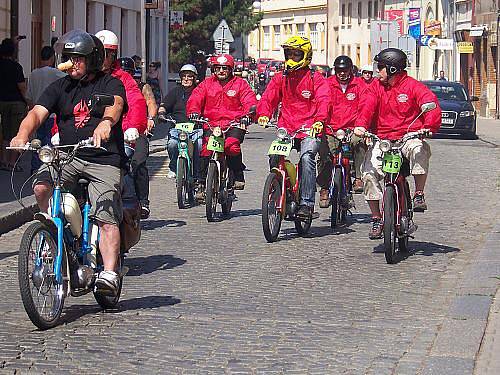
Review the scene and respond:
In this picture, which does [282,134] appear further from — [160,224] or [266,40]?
[266,40]

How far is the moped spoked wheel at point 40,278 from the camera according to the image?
758 centimetres

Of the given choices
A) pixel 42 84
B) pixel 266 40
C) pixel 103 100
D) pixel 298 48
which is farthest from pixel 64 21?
pixel 266 40

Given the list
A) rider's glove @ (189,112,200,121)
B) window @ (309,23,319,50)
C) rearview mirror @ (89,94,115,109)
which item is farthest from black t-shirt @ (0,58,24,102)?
window @ (309,23,319,50)

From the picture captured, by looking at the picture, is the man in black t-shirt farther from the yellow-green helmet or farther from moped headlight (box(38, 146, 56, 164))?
the yellow-green helmet

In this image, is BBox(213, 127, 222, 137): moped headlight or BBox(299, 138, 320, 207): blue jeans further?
BBox(213, 127, 222, 137): moped headlight

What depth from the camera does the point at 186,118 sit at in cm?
1662

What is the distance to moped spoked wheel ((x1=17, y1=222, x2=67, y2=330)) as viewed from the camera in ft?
24.9

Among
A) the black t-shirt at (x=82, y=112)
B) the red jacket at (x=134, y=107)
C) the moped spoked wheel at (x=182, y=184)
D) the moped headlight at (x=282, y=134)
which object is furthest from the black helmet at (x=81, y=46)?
the moped spoked wheel at (x=182, y=184)

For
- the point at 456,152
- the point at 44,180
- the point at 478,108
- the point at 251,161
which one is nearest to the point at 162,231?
the point at 44,180

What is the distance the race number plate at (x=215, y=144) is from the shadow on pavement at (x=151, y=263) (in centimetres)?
299

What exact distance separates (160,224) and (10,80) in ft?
18.3

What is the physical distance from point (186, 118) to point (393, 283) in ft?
23.0

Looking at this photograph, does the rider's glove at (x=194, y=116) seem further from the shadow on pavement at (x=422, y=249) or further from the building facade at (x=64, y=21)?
the building facade at (x=64, y=21)

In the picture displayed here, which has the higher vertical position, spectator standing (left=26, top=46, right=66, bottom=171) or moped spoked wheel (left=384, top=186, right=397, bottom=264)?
spectator standing (left=26, top=46, right=66, bottom=171)
